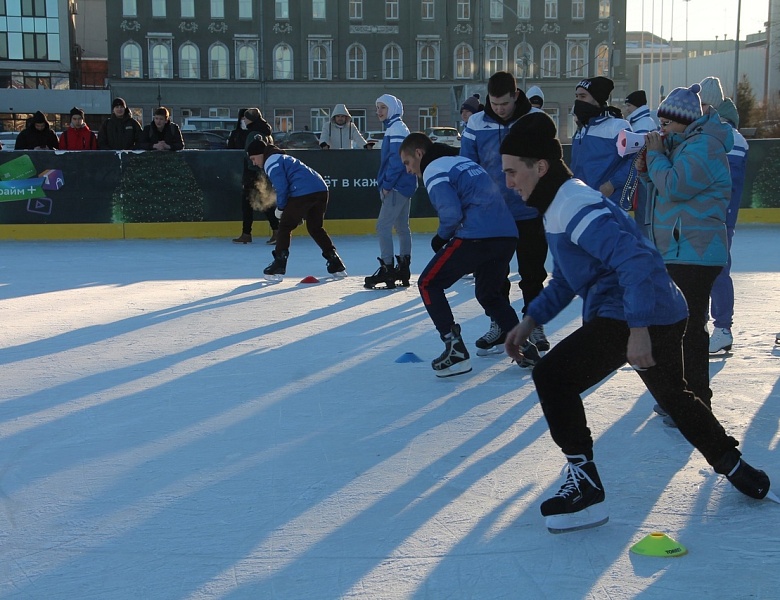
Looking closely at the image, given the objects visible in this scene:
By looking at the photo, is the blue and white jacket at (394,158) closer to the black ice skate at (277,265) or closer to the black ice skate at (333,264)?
the black ice skate at (333,264)

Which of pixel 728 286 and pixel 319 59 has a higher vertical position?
pixel 319 59

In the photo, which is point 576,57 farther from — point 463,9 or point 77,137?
point 77,137

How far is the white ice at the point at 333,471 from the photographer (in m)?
3.01

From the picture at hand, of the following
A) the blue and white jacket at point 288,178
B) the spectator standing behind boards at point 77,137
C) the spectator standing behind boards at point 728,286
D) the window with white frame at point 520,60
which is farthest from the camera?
the window with white frame at point 520,60

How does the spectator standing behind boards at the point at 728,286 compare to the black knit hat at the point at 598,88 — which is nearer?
the spectator standing behind boards at the point at 728,286

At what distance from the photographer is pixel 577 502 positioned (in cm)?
335

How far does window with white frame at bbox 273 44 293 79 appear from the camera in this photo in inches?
2064

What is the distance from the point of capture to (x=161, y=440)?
4.43 metres

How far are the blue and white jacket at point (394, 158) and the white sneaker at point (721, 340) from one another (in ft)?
11.6

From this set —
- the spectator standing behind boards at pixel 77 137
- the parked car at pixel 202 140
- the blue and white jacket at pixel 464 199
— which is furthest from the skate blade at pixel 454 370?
the parked car at pixel 202 140

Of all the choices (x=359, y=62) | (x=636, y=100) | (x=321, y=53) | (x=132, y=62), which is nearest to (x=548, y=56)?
(x=359, y=62)

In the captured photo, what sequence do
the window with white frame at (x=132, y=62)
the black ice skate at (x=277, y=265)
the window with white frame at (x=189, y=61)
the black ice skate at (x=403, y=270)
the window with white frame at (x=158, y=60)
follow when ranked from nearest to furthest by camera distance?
the black ice skate at (x=403, y=270), the black ice skate at (x=277, y=265), the window with white frame at (x=132, y=62), the window with white frame at (x=158, y=60), the window with white frame at (x=189, y=61)

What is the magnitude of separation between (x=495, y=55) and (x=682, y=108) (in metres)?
51.6

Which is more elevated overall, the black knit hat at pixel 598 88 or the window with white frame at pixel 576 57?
the window with white frame at pixel 576 57
